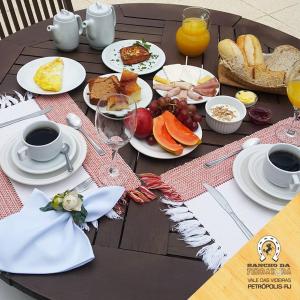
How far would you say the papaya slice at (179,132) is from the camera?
0.99 metres

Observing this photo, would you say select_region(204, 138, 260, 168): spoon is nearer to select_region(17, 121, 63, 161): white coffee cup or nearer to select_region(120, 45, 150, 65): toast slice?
select_region(17, 121, 63, 161): white coffee cup

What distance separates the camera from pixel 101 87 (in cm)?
114

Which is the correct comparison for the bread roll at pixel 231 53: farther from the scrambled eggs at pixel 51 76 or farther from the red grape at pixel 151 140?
the scrambled eggs at pixel 51 76

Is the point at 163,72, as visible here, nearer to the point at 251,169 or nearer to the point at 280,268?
the point at 251,169

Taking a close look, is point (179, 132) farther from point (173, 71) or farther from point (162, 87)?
point (173, 71)

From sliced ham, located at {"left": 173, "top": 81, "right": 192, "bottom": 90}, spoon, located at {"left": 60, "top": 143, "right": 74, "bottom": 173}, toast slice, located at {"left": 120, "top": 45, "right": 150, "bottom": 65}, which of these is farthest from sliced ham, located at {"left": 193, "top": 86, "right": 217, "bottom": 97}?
spoon, located at {"left": 60, "top": 143, "right": 74, "bottom": 173}

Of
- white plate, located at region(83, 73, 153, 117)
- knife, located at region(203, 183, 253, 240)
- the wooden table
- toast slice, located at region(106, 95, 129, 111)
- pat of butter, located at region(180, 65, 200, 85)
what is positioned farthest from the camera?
pat of butter, located at region(180, 65, 200, 85)

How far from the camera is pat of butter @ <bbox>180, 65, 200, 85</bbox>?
124 cm

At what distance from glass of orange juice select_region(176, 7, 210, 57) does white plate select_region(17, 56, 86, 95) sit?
1.22 ft

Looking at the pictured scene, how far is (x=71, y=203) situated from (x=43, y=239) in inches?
3.6

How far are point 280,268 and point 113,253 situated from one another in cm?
37

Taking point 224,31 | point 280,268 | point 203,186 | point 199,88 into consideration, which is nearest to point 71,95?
point 199,88

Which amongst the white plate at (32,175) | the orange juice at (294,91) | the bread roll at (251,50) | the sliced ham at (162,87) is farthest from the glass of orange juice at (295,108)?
the white plate at (32,175)

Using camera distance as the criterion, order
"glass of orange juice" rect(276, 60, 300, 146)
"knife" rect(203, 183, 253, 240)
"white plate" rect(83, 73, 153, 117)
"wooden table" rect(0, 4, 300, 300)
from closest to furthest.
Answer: "wooden table" rect(0, 4, 300, 300)
"knife" rect(203, 183, 253, 240)
"glass of orange juice" rect(276, 60, 300, 146)
"white plate" rect(83, 73, 153, 117)
